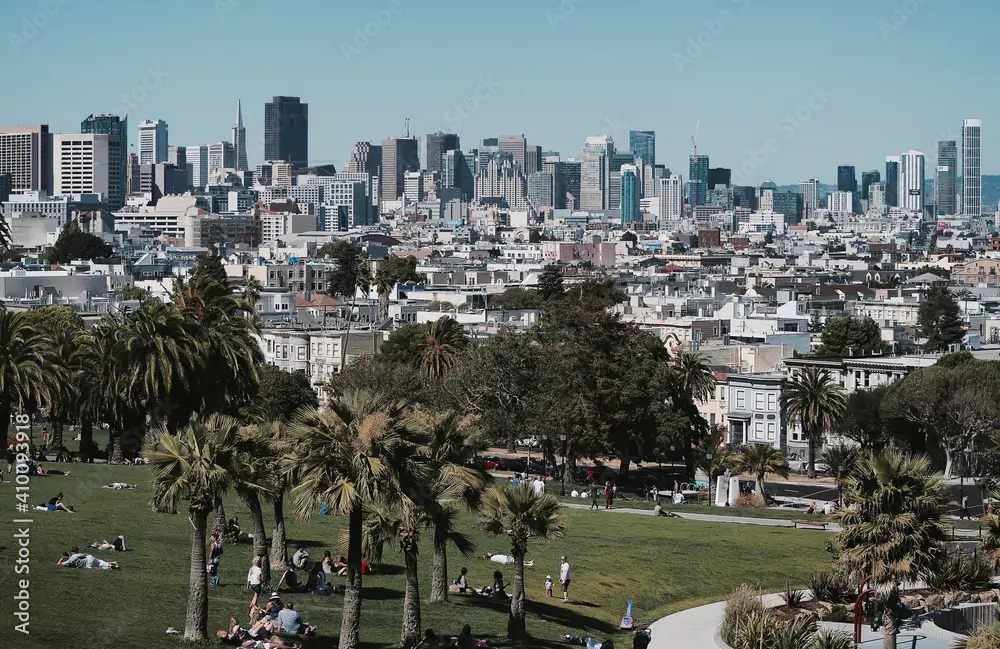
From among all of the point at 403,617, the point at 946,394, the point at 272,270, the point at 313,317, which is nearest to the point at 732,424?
the point at 946,394

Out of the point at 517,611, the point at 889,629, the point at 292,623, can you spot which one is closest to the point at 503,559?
the point at 517,611

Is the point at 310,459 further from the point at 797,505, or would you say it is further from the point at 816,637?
the point at 797,505

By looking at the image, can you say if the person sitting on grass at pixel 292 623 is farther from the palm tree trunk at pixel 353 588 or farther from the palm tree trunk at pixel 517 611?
the palm tree trunk at pixel 517 611

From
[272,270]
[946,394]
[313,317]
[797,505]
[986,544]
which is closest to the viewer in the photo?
[986,544]

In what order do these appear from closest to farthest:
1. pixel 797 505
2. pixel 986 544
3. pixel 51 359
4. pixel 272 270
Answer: pixel 986 544 < pixel 51 359 < pixel 797 505 < pixel 272 270

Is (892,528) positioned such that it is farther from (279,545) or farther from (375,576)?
(279,545)

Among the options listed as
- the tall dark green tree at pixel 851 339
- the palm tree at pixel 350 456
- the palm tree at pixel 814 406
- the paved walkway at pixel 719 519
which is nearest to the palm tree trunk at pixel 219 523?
the palm tree at pixel 350 456
